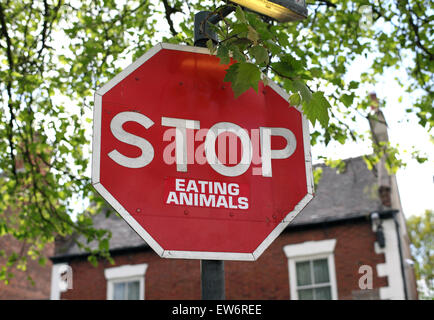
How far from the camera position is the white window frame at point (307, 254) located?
16.2 meters

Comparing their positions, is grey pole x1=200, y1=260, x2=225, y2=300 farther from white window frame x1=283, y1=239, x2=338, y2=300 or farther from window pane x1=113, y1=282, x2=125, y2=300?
window pane x1=113, y1=282, x2=125, y2=300

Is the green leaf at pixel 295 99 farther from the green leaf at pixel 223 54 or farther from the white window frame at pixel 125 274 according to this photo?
the white window frame at pixel 125 274

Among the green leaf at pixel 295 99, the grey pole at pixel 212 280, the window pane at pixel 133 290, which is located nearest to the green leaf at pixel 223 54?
the green leaf at pixel 295 99

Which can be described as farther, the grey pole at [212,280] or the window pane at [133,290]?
the window pane at [133,290]

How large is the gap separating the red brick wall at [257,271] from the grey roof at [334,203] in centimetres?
37

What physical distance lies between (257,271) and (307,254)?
159cm

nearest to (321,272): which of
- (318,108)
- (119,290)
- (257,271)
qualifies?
(257,271)

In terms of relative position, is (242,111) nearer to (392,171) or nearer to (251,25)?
(251,25)

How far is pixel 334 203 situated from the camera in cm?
1747

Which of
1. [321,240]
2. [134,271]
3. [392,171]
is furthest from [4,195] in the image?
[321,240]

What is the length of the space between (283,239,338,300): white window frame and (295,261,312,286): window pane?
0.09 m

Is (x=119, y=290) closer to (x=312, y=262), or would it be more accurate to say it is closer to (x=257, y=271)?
(x=257, y=271)

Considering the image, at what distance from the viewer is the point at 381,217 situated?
16.2 m

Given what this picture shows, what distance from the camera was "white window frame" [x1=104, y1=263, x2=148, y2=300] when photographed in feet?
59.0
